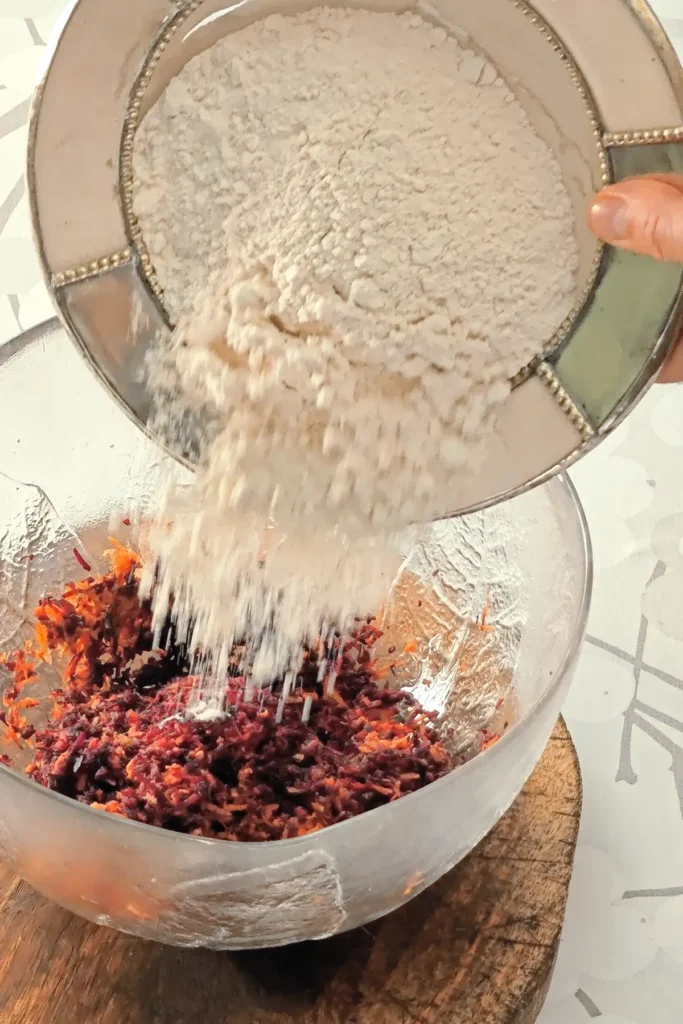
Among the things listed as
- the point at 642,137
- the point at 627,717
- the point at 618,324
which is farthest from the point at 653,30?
the point at 627,717

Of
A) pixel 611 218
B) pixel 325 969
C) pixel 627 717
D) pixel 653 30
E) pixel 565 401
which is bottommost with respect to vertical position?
pixel 627 717

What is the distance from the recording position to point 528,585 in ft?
3.33

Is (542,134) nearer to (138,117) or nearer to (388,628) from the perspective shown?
(138,117)

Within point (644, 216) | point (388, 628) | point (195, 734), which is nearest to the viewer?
point (644, 216)

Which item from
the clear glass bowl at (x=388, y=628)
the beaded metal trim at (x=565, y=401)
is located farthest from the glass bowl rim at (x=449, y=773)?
the beaded metal trim at (x=565, y=401)

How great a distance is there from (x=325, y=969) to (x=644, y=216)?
716 mm

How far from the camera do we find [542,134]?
733 millimetres

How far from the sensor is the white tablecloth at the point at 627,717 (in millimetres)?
1036

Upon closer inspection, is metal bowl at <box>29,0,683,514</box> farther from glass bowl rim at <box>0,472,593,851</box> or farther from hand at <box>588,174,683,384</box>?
glass bowl rim at <box>0,472,593,851</box>

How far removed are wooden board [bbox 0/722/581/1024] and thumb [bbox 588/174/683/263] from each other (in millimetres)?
624

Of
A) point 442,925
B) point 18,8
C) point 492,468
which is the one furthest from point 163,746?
point 18,8

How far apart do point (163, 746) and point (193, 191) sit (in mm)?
563

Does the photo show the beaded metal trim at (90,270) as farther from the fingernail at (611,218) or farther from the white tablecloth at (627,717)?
the white tablecloth at (627,717)

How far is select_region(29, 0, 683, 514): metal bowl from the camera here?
693 mm
